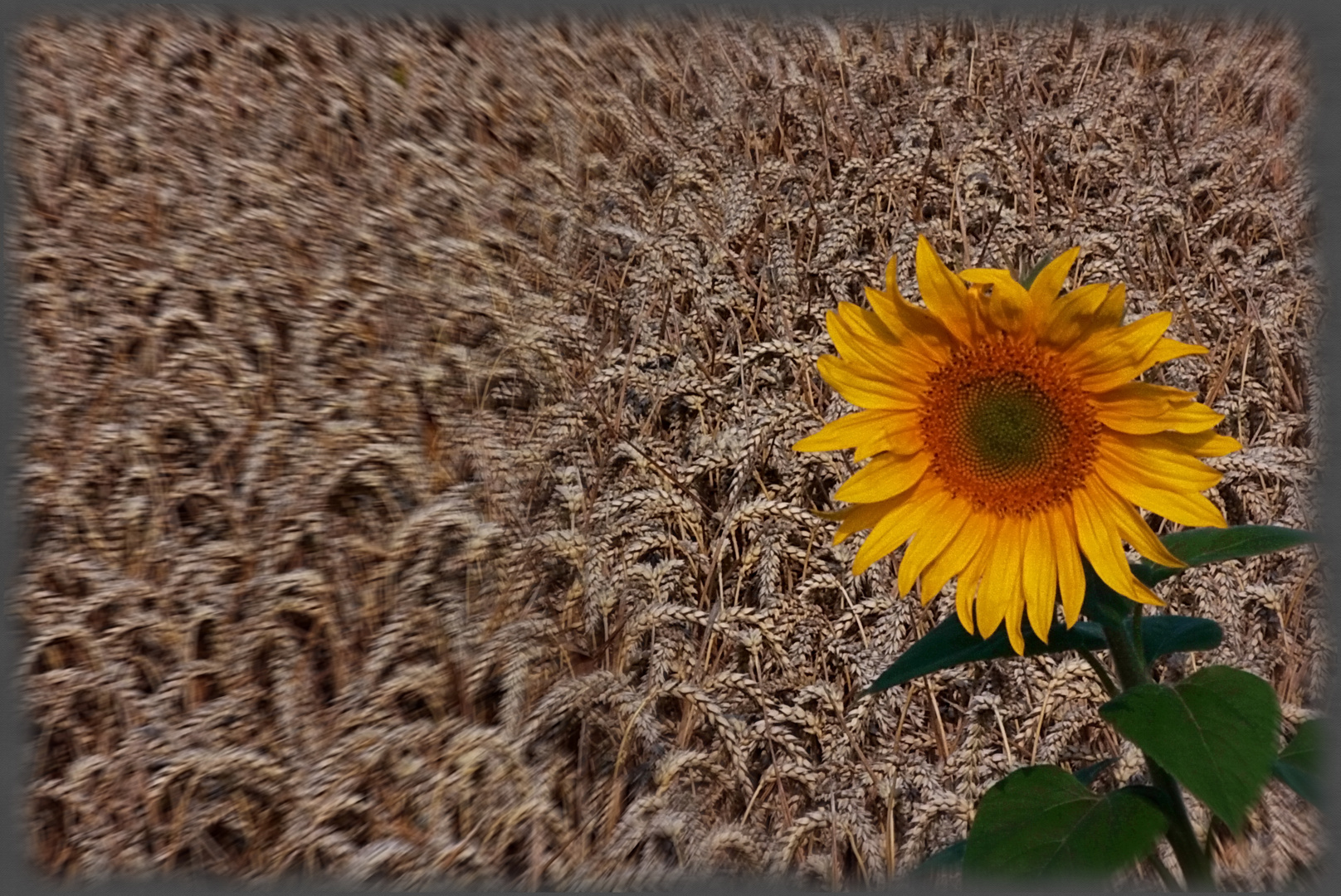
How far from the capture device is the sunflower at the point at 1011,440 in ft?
2.77

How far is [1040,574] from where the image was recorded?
2.91 feet

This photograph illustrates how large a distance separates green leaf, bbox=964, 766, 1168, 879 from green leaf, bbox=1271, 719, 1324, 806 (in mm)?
160

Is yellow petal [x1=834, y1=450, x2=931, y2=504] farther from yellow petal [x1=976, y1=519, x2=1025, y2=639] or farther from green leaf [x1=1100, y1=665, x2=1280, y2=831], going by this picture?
green leaf [x1=1100, y1=665, x2=1280, y2=831]

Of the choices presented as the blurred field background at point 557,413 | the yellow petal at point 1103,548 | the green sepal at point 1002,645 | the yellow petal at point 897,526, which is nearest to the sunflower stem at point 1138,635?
the green sepal at point 1002,645

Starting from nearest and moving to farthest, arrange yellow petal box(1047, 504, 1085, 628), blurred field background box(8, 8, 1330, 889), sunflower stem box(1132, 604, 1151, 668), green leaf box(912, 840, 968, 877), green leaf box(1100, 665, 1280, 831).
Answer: green leaf box(1100, 665, 1280, 831)
yellow petal box(1047, 504, 1085, 628)
sunflower stem box(1132, 604, 1151, 668)
green leaf box(912, 840, 968, 877)
blurred field background box(8, 8, 1330, 889)

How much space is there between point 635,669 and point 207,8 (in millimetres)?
2165

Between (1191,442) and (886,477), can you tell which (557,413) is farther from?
(1191,442)

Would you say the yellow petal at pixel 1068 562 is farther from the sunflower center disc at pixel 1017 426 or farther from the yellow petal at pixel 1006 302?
the yellow petal at pixel 1006 302

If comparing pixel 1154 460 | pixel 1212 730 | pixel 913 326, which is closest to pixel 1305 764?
pixel 1212 730

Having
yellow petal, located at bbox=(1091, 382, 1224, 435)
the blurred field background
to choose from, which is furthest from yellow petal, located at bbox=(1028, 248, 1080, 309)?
the blurred field background

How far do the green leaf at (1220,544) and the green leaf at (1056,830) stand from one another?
211 mm

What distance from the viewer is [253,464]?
1.86m

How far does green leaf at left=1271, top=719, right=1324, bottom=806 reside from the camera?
954mm

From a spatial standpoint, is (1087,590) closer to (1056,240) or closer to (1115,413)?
(1115,413)
